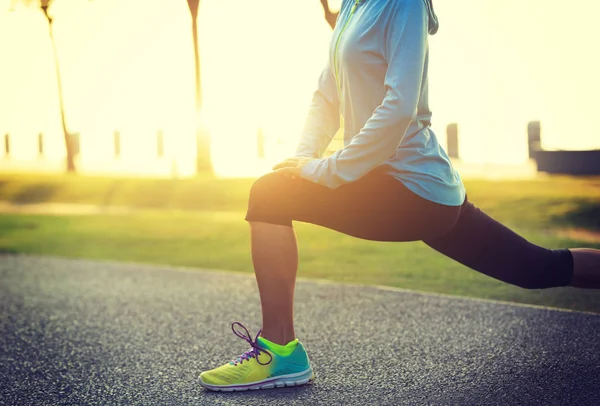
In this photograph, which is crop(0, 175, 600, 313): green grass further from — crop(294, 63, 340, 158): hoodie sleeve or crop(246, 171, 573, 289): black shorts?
crop(294, 63, 340, 158): hoodie sleeve

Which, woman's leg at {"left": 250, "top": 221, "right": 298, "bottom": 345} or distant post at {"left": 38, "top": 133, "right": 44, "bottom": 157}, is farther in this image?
distant post at {"left": 38, "top": 133, "right": 44, "bottom": 157}

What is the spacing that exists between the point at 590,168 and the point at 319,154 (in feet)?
50.5

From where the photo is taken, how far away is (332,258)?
26.0 feet

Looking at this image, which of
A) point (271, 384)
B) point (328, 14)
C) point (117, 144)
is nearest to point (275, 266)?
point (271, 384)

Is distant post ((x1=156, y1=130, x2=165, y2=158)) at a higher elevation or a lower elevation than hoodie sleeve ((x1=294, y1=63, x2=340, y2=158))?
lower

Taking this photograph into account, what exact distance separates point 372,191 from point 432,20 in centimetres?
71

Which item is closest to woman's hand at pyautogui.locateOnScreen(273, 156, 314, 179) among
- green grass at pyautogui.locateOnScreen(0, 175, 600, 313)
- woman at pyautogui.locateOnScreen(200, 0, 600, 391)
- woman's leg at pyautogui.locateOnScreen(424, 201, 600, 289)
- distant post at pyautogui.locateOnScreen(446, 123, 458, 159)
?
woman at pyautogui.locateOnScreen(200, 0, 600, 391)

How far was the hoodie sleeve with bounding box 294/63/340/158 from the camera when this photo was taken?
125 inches

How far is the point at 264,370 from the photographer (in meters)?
3.10

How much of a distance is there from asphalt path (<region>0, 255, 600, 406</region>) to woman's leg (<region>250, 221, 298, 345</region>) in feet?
1.20

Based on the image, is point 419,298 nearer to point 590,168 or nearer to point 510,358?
point 510,358

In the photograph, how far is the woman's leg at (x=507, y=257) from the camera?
2982 millimetres

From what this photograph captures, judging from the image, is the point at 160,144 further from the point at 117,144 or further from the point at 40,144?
the point at 40,144

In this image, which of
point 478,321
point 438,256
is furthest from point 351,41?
point 438,256
